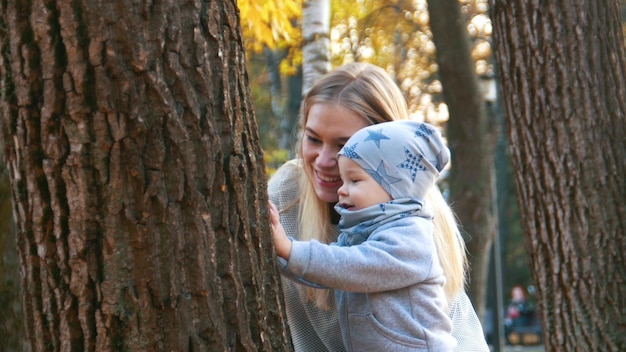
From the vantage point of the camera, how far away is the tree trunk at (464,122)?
10.1 metres

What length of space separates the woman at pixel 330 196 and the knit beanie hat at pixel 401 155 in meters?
0.39

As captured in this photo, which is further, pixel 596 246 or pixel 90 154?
pixel 596 246

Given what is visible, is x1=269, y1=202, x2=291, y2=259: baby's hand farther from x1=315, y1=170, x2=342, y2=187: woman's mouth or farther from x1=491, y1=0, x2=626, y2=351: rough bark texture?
x1=491, y1=0, x2=626, y2=351: rough bark texture

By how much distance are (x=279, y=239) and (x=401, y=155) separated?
1.71 feet

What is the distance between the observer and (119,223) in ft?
6.88

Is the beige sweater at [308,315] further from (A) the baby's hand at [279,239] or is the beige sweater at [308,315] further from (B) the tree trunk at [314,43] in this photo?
(B) the tree trunk at [314,43]

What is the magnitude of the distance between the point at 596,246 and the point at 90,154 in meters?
3.60

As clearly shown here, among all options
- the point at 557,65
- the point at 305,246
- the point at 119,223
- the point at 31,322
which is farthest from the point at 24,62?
the point at 557,65

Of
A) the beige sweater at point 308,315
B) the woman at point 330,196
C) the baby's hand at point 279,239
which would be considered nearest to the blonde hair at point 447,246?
the woman at point 330,196

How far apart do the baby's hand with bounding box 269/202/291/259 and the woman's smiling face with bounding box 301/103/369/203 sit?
79 cm

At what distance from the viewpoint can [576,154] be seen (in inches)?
203

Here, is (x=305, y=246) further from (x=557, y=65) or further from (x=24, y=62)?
(x=557, y=65)

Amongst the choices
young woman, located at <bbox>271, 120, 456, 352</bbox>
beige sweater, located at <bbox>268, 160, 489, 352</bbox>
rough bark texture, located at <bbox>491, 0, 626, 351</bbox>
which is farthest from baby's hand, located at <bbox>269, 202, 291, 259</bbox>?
rough bark texture, located at <bbox>491, 0, 626, 351</bbox>

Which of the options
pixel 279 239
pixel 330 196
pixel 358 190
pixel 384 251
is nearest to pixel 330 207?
pixel 330 196
